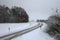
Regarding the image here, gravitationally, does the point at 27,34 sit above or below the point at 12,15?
below

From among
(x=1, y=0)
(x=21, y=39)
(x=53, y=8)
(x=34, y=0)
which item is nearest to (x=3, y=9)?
(x=1, y=0)

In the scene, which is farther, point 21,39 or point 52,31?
point 52,31

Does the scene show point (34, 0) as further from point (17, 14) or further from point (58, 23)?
point (17, 14)

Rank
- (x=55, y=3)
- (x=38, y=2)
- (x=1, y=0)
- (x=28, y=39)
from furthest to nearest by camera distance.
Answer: (x=1, y=0)
(x=38, y=2)
(x=55, y=3)
(x=28, y=39)

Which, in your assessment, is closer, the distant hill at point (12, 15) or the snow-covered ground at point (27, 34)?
the snow-covered ground at point (27, 34)

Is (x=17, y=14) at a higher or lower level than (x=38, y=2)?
lower

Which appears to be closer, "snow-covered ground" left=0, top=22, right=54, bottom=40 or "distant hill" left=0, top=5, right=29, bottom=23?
"snow-covered ground" left=0, top=22, right=54, bottom=40

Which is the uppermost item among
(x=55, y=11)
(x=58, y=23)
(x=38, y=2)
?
(x=38, y=2)

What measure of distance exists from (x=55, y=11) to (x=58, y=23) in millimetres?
1409

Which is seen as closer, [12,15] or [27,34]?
[27,34]

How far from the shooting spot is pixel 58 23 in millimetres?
11445

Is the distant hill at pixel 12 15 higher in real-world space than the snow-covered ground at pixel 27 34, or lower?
higher

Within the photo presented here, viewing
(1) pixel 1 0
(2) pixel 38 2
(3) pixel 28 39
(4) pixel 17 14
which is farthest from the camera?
(4) pixel 17 14

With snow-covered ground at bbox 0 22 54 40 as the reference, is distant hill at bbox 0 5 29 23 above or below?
above
